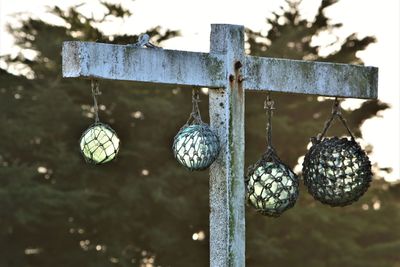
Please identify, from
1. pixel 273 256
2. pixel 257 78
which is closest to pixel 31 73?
pixel 273 256

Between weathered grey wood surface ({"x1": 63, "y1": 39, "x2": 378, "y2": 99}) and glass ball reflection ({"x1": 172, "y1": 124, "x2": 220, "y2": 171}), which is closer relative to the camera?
weathered grey wood surface ({"x1": 63, "y1": 39, "x2": 378, "y2": 99})

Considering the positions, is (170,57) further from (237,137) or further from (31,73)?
(31,73)

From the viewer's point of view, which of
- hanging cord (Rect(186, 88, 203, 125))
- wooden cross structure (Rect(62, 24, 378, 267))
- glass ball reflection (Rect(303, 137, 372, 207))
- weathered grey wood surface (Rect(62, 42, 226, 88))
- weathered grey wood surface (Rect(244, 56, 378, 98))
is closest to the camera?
weathered grey wood surface (Rect(62, 42, 226, 88))

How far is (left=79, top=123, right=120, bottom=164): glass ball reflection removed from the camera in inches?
179

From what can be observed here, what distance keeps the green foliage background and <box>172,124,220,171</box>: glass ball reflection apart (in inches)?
469

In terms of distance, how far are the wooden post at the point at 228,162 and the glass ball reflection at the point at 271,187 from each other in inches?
5.6

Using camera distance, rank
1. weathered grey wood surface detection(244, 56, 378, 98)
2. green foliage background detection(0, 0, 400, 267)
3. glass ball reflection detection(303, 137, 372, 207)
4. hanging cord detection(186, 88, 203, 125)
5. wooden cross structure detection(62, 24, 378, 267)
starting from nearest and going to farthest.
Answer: wooden cross structure detection(62, 24, 378, 267) < hanging cord detection(186, 88, 203, 125) < weathered grey wood surface detection(244, 56, 378, 98) < glass ball reflection detection(303, 137, 372, 207) < green foliage background detection(0, 0, 400, 267)

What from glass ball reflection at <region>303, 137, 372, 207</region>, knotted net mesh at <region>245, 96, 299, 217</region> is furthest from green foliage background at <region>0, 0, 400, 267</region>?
knotted net mesh at <region>245, 96, 299, 217</region>

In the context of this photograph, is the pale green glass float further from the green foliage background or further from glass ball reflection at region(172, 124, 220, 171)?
the green foliage background

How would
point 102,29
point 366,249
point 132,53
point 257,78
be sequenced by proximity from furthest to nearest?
point 366,249 → point 102,29 → point 257,78 → point 132,53

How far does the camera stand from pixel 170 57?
4441mm

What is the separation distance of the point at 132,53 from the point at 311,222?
48.7ft

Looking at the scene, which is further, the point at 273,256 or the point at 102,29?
the point at 273,256

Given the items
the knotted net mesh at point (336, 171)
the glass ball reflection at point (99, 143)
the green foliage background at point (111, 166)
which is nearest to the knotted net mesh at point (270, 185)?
the knotted net mesh at point (336, 171)
